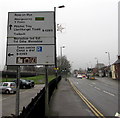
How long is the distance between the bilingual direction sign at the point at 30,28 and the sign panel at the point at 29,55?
202 mm

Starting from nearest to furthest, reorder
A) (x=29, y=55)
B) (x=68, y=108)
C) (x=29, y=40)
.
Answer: (x=29, y=55), (x=29, y=40), (x=68, y=108)

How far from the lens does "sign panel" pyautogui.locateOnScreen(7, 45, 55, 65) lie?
448 cm

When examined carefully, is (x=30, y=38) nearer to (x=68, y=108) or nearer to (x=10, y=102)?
(x=68, y=108)

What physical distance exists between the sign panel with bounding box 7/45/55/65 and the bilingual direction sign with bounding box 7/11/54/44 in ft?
0.66

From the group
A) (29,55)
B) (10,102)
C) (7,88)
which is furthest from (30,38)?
(7,88)

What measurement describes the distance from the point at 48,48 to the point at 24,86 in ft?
66.4

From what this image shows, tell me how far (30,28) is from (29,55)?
0.90 meters

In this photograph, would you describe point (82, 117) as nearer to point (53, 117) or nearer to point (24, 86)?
point (53, 117)

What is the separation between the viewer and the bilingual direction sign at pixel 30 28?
4.63m

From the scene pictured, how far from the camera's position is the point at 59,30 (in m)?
7.04

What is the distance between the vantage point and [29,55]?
4.59 meters

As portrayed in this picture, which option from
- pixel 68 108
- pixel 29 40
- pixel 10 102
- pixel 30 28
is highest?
pixel 30 28

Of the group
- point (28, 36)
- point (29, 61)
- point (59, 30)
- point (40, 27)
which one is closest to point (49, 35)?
point (40, 27)

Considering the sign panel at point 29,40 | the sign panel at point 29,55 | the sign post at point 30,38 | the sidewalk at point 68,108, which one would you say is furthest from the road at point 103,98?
the sign panel at point 29,40
